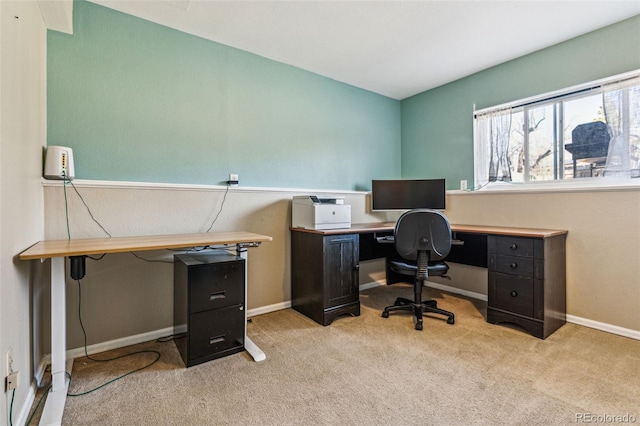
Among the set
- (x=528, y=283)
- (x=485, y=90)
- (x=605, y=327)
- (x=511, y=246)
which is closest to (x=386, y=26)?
(x=485, y=90)

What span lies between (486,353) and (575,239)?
1.36 metres

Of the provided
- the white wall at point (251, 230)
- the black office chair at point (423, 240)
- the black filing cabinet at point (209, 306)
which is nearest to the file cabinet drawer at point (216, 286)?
the black filing cabinet at point (209, 306)

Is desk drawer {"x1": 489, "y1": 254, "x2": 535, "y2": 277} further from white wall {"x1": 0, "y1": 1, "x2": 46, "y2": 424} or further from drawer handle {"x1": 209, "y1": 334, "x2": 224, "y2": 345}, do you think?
white wall {"x1": 0, "y1": 1, "x2": 46, "y2": 424}

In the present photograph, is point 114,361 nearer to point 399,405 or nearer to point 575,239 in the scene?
point 399,405

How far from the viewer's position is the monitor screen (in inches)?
131

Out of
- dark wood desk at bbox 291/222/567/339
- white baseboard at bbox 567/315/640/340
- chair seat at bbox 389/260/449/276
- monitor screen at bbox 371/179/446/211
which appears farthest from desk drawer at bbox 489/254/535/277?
monitor screen at bbox 371/179/446/211

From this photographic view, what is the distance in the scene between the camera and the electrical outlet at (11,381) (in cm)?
120

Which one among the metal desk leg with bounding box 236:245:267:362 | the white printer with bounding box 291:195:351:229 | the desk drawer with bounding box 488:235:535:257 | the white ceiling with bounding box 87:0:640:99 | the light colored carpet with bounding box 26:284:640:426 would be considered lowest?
the light colored carpet with bounding box 26:284:640:426

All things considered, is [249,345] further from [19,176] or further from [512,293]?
[512,293]

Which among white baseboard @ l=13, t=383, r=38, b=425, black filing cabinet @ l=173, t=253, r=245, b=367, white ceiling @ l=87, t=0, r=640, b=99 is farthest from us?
white ceiling @ l=87, t=0, r=640, b=99

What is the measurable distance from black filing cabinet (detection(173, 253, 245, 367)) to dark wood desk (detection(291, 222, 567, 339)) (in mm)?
733

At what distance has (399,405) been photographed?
1503 millimetres

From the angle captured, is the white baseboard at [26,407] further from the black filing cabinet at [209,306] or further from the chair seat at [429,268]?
the chair seat at [429,268]

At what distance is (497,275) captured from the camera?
2467 mm
